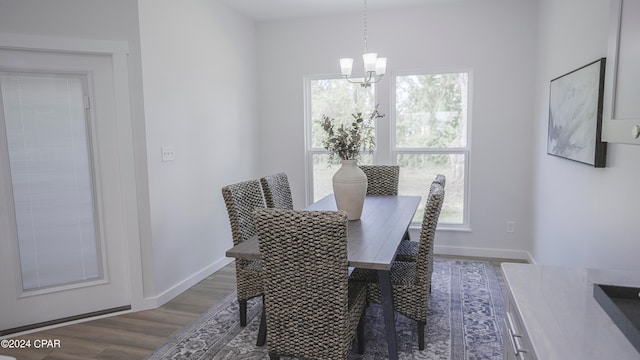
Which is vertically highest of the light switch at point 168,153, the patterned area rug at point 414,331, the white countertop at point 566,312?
the light switch at point 168,153

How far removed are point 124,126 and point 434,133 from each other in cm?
308

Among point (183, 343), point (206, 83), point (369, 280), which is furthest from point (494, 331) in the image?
point (206, 83)

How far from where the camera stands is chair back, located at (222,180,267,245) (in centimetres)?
266

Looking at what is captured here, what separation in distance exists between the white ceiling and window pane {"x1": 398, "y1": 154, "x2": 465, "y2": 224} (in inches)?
63.7

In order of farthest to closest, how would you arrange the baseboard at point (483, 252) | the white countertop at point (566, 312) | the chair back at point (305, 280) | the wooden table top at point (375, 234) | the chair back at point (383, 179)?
1. the baseboard at point (483, 252)
2. the chair back at point (383, 179)
3. the wooden table top at point (375, 234)
4. the chair back at point (305, 280)
5. the white countertop at point (566, 312)

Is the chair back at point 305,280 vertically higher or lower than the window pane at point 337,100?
lower

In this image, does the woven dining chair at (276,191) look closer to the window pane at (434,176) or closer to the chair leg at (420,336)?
the chair leg at (420,336)

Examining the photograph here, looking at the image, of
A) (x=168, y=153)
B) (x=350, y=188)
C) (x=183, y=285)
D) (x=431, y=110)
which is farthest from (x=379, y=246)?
(x=431, y=110)

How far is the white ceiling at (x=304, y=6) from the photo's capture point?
406 cm

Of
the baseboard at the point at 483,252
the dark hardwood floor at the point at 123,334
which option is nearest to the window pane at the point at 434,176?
the baseboard at the point at 483,252

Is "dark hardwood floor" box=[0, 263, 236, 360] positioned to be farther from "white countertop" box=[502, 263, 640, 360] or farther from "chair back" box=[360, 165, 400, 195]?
"white countertop" box=[502, 263, 640, 360]

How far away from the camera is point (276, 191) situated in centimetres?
331

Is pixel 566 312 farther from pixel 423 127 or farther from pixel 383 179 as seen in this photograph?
pixel 423 127

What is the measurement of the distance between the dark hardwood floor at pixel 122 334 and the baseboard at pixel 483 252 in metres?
2.46
